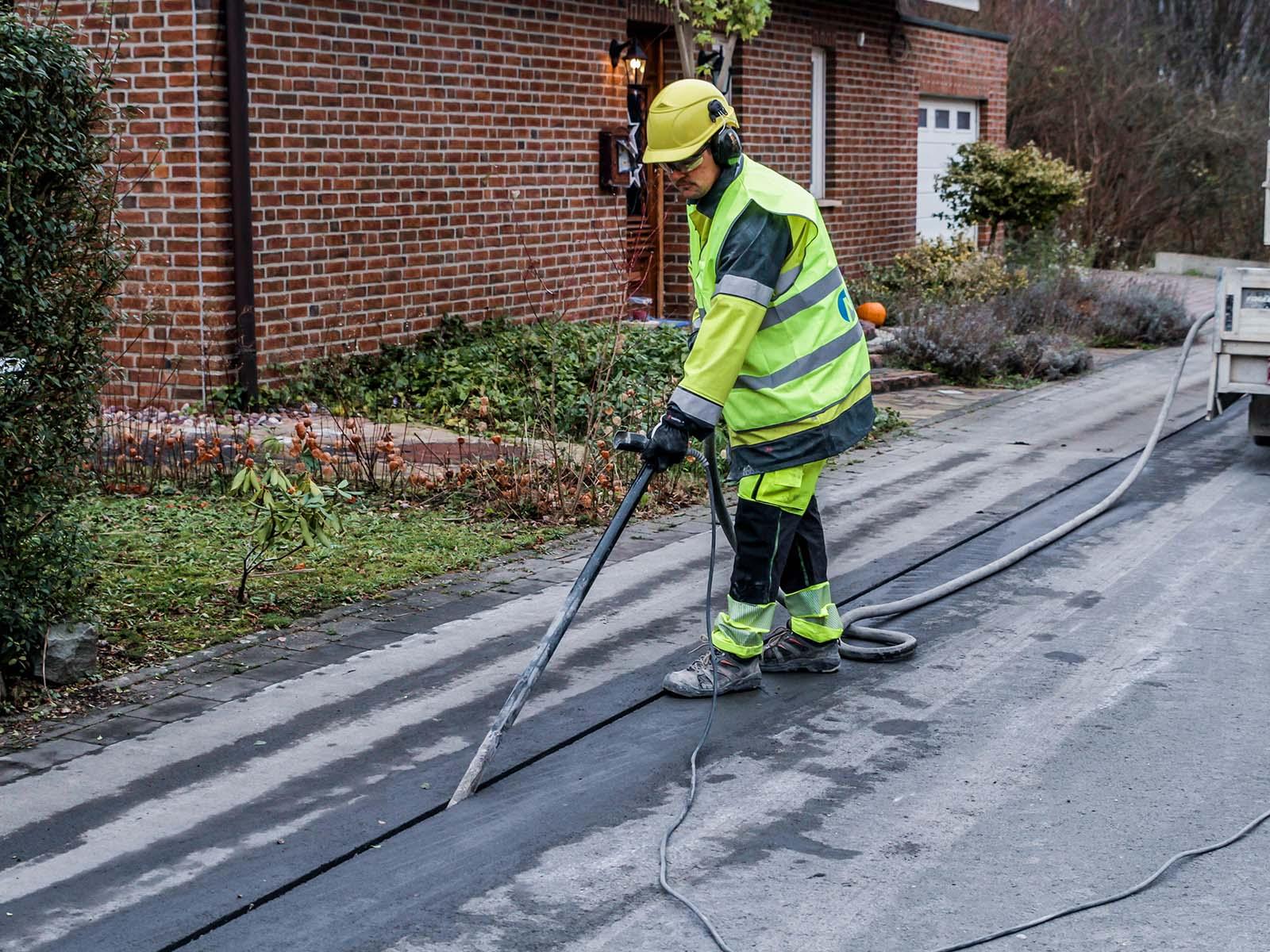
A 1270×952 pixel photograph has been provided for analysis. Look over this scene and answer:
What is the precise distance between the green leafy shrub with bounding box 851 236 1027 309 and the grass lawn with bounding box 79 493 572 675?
32.5 feet

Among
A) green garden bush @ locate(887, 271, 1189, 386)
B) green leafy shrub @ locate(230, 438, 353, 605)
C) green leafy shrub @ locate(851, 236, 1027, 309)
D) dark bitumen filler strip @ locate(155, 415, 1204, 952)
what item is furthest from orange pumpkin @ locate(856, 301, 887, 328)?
green leafy shrub @ locate(230, 438, 353, 605)

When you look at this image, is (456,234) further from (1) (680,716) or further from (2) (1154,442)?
(1) (680,716)


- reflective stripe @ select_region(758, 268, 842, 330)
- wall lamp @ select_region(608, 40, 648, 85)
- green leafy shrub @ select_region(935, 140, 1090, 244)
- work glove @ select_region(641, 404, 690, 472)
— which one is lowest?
work glove @ select_region(641, 404, 690, 472)

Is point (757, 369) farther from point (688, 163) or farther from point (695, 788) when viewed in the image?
point (695, 788)

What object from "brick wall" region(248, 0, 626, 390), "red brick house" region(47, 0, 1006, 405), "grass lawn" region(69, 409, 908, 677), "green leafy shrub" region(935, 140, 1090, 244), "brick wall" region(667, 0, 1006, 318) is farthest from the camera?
"green leafy shrub" region(935, 140, 1090, 244)

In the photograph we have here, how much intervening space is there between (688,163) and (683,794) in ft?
6.67

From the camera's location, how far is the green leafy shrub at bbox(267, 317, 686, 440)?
32.5 ft

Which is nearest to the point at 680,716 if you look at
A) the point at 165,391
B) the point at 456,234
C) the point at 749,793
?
the point at 749,793

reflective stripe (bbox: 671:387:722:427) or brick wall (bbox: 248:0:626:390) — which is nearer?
reflective stripe (bbox: 671:387:722:427)

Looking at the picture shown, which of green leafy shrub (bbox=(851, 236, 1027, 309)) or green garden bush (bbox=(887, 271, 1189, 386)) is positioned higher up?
green leafy shrub (bbox=(851, 236, 1027, 309))

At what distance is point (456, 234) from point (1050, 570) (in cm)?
661

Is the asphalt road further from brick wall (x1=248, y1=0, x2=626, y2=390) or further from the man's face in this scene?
brick wall (x1=248, y1=0, x2=626, y2=390)

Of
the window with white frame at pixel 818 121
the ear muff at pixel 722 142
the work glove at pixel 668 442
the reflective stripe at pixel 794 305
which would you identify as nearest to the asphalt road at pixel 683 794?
the work glove at pixel 668 442

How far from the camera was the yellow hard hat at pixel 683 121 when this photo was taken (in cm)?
511
